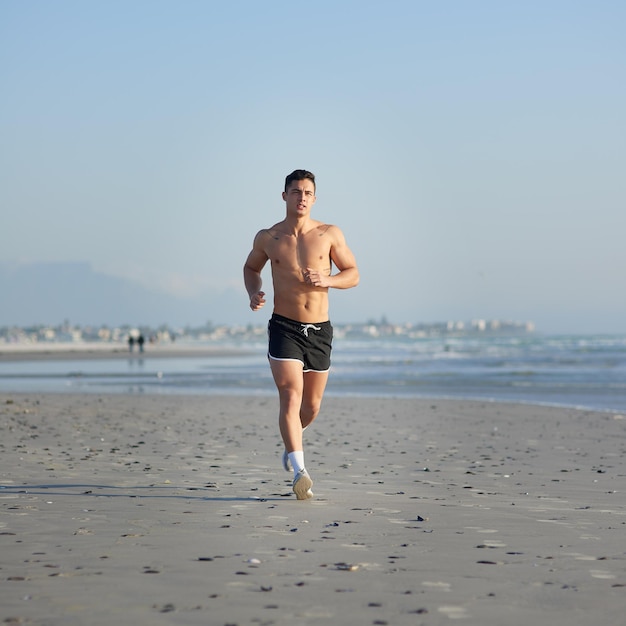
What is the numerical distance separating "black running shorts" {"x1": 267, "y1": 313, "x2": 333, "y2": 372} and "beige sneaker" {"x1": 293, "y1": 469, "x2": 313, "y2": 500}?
830mm

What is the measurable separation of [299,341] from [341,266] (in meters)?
0.67

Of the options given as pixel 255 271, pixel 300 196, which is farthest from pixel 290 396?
pixel 300 196

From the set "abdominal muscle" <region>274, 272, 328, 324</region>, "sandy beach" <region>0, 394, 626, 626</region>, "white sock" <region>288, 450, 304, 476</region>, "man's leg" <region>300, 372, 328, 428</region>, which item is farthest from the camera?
"man's leg" <region>300, 372, 328, 428</region>

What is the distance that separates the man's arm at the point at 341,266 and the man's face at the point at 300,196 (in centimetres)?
31

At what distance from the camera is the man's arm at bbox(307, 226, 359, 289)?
731 cm

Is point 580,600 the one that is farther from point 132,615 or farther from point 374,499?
point 374,499

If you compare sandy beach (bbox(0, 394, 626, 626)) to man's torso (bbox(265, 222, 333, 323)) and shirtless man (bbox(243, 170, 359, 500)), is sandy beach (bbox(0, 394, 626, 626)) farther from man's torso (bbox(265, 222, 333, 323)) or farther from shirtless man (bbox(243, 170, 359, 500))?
man's torso (bbox(265, 222, 333, 323))

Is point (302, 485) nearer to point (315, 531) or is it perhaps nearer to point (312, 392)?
point (312, 392)

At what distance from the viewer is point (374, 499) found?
714 cm

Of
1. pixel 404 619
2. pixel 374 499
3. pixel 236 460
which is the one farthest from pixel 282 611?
pixel 236 460

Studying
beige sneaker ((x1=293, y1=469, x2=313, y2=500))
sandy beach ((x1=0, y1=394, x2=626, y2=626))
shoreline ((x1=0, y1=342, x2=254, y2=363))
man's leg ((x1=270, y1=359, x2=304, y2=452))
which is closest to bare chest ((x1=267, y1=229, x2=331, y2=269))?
man's leg ((x1=270, y1=359, x2=304, y2=452))

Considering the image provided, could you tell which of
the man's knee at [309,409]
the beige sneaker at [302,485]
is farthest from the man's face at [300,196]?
the beige sneaker at [302,485]

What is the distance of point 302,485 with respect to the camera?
6953 millimetres

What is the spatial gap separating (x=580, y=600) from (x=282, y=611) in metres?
A: 1.24
